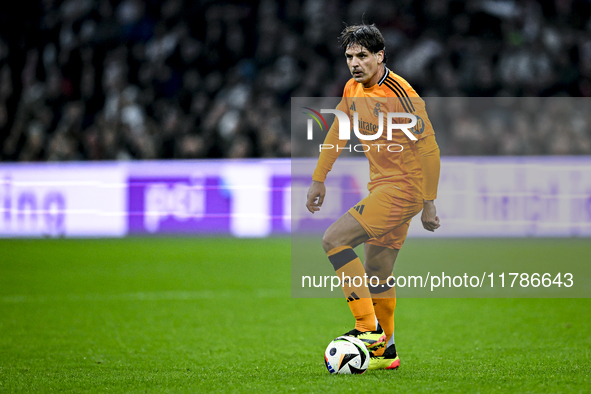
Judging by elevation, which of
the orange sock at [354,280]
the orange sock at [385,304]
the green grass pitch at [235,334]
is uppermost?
the orange sock at [354,280]

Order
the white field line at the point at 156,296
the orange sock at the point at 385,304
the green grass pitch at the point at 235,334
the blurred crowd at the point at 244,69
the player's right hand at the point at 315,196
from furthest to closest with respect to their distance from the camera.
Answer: the blurred crowd at the point at 244,69, the white field line at the point at 156,296, the orange sock at the point at 385,304, the player's right hand at the point at 315,196, the green grass pitch at the point at 235,334

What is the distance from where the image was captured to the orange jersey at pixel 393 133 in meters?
3.30

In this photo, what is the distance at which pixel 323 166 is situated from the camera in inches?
137

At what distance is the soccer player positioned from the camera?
3285 millimetres

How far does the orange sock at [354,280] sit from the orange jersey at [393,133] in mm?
375

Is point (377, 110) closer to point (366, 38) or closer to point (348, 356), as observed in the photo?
point (366, 38)

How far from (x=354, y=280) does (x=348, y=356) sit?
0.36m

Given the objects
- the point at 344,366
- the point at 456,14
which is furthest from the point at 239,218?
the point at 344,366

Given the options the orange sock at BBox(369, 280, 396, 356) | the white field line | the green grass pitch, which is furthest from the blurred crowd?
the orange sock at BBox(369, 280, 396, 356)

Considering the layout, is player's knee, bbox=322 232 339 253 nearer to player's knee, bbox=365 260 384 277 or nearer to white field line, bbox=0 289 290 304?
player's knee, bbox=365 260 384 277

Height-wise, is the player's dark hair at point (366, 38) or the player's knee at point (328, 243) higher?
the player's dark hair at point (366, 38)

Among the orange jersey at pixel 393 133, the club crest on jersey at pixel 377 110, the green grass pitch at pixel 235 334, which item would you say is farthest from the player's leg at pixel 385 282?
the club crest on jersey at pixel 377 110

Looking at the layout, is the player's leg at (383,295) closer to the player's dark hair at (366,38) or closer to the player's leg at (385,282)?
the player's leg at (385,282)

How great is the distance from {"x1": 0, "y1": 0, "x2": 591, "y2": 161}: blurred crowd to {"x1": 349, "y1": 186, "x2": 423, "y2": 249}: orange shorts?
6416 mm
